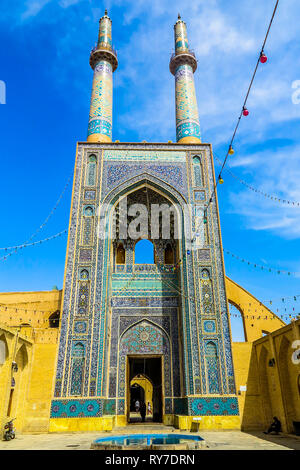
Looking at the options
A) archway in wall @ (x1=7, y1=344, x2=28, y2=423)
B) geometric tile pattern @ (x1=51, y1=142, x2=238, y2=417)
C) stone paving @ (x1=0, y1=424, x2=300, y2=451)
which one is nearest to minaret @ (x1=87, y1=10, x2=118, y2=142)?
geometric tile pattern @ (x1=51, y1=142, x2=238, y2=417)

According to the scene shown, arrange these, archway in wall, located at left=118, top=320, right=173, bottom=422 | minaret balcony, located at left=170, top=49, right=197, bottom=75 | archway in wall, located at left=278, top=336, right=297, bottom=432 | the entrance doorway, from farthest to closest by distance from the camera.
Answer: minaret balcony, located at left=170, top=49, right=197, bottom=75 → the entrance doorway → archway in wall, located at left=118, top=320, right=173, bottom=422 → archway in wall, located at left=278, top=336, right=297, bottom=432

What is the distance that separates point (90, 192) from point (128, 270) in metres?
2.98

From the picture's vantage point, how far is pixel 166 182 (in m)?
12.7

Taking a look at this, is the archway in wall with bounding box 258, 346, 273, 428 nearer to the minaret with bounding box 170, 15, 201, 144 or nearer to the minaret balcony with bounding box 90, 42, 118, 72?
the minaret with bounding box 170, 15, 201, 144

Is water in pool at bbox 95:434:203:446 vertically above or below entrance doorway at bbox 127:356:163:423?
below

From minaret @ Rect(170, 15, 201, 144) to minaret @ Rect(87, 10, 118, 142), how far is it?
2734mm

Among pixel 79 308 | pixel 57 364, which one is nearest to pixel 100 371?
pixel 57 364

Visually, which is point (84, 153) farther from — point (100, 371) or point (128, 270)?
point (100, 371)


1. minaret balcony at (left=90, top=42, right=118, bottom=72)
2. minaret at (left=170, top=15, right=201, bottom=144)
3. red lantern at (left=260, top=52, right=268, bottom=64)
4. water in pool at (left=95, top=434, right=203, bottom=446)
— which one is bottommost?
water in pool at (left=95, top=434, right=203, bottom=446)

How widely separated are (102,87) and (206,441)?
1313cm

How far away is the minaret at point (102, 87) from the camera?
14117mm

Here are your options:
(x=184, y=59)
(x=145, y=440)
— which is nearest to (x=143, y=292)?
(x=145, y=440)

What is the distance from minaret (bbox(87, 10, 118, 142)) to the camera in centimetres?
1412
